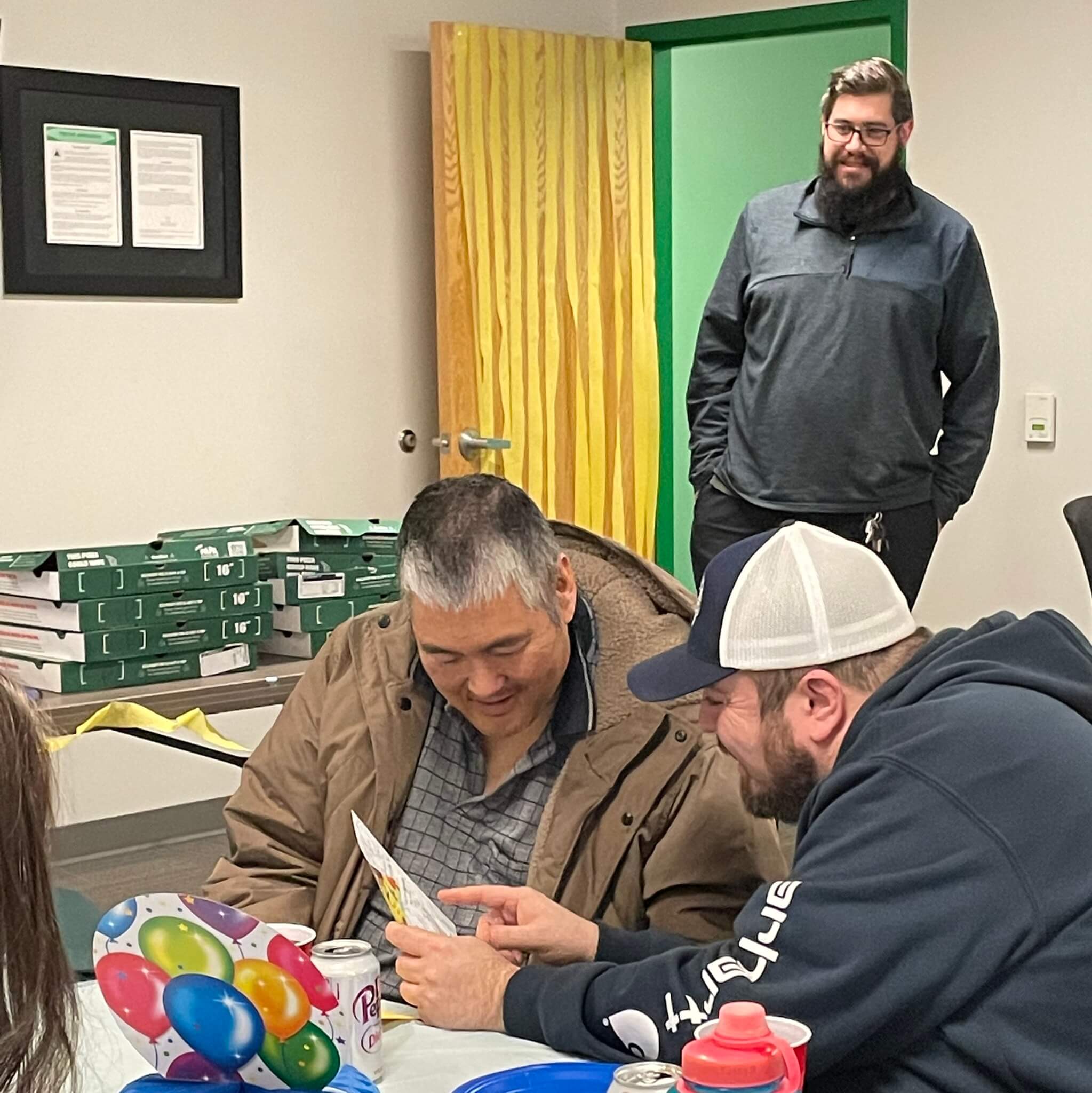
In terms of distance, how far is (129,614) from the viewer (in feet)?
11.5

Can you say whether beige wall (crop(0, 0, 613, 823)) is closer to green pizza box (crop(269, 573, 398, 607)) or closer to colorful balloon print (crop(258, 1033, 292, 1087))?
green pizza box (crop(269, 573, 398, 607))

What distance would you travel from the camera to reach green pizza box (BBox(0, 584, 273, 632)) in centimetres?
346

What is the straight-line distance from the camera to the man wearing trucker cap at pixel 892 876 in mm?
1494

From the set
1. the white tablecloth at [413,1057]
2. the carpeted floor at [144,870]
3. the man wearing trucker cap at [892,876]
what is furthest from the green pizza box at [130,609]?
the man wearing trucker cap at [892,876]

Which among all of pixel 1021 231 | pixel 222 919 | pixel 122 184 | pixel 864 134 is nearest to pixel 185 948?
pixel 222 919

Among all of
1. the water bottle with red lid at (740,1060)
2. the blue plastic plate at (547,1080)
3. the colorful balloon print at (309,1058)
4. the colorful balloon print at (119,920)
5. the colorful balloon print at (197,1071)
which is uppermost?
the colorful balloon print at (119,920)

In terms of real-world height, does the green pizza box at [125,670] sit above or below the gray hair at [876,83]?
below

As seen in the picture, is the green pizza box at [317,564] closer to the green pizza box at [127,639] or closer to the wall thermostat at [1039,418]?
the green pizza box at [127,639]

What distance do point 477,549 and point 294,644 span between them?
69.2 inches

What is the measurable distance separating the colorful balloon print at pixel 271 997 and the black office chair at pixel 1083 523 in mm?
2130

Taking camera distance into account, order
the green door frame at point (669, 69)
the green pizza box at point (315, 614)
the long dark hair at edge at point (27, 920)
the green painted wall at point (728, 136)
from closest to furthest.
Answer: the long dark hair at edge at point (27, 920)
the green pizza box at point (315, 614)
the green door frame at point (669, 69)
the green painted wall at point (728, 136)

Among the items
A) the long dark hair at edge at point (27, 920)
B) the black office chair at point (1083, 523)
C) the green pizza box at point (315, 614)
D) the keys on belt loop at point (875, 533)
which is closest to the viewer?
the long dark hair at edge at point (27, 920)

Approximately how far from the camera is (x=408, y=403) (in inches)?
195

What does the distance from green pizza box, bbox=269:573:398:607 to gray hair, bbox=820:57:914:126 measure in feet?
4.83
